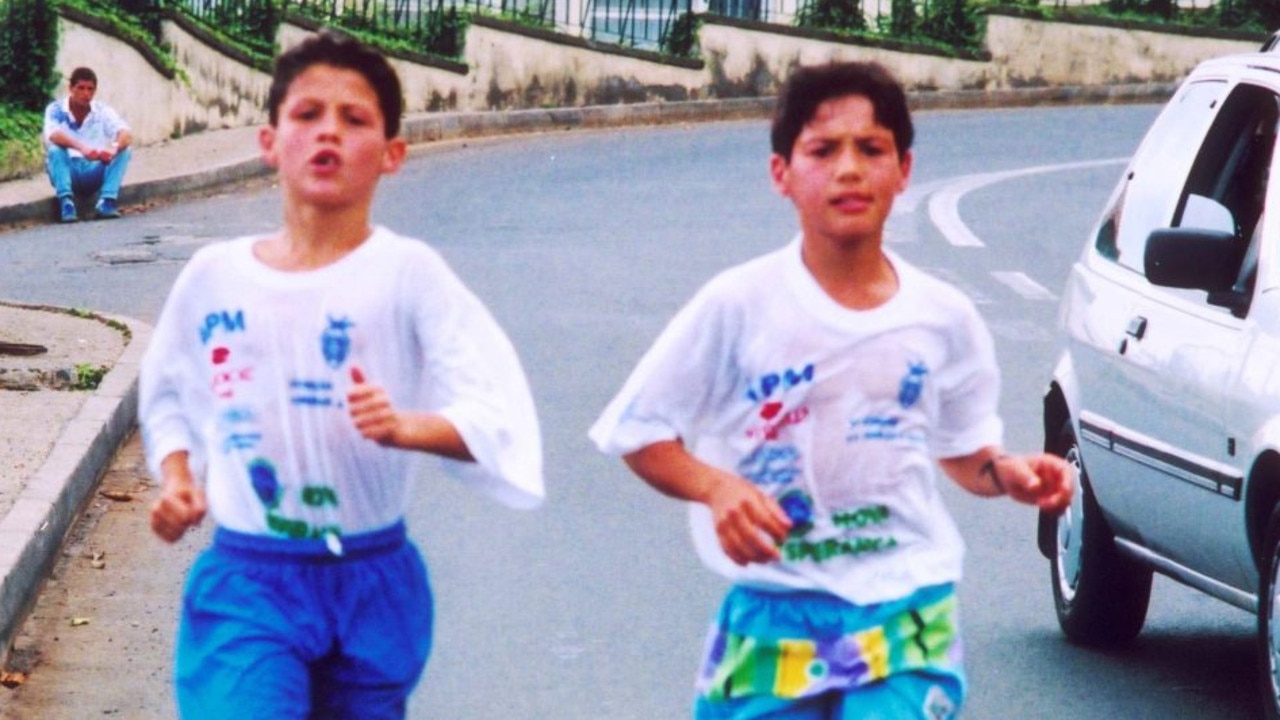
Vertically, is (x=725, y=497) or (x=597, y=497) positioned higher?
(x=725, y=497)

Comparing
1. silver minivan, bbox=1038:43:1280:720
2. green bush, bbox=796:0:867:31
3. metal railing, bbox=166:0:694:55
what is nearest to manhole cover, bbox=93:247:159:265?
metal railing, bbox=166:0:694:55

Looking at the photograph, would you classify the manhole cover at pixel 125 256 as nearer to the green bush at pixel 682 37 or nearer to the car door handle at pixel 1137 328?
the car door handle at pixel 1137 328

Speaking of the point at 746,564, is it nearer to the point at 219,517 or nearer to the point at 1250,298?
the point at 219,517

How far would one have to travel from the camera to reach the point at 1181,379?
6.82 metres

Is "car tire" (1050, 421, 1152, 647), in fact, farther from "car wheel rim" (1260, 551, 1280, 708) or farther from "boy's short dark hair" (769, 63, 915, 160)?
"boy's short dark hair" (769, 63, 915, 160)

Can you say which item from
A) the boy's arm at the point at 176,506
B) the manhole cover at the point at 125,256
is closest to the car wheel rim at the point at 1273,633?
the boy's arm at the point at 176,506

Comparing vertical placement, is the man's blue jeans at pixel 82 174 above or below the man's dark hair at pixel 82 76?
below

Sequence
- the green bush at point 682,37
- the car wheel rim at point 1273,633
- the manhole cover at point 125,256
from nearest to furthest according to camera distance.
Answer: the car wheel rim at point 1273,633 < the manhole cover at point 125,256 < the green bush at point 682,37

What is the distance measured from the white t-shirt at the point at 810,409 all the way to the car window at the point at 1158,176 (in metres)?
3.23

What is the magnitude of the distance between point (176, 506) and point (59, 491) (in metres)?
4.64

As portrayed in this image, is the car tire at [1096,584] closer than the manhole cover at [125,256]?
Yes

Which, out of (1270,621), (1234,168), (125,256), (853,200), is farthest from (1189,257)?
(125,256)

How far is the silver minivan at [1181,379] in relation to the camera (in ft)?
→ 21.1

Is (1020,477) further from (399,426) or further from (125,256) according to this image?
(125,256)
